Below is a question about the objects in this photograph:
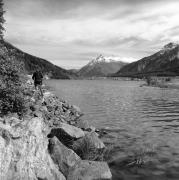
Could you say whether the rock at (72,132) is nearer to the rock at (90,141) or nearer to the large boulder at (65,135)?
the large boulder at (65,135)

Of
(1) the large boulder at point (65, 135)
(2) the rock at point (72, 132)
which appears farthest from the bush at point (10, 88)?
(2) the rock at point (72, 132)

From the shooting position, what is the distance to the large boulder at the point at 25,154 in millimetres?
11547

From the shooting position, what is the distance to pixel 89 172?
45.2ft

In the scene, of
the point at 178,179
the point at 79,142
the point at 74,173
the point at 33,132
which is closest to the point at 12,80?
the point at 79,142

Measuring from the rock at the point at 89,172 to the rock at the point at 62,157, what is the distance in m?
0.28

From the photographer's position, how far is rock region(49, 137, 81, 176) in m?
13.8

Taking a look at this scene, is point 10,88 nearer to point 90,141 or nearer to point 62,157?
point 90,141

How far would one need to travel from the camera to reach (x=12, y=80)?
19906 millimetres

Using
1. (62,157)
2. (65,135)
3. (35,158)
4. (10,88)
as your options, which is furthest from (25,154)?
(10,88)

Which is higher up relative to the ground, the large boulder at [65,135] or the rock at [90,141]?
the large boulder at [65,135]

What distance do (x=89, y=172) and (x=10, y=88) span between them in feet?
25.7

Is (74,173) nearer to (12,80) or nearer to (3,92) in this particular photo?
(3,92)

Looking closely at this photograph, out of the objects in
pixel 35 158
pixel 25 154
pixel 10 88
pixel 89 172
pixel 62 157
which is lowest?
pixel 89 172

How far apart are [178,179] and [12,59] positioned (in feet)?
45.0
